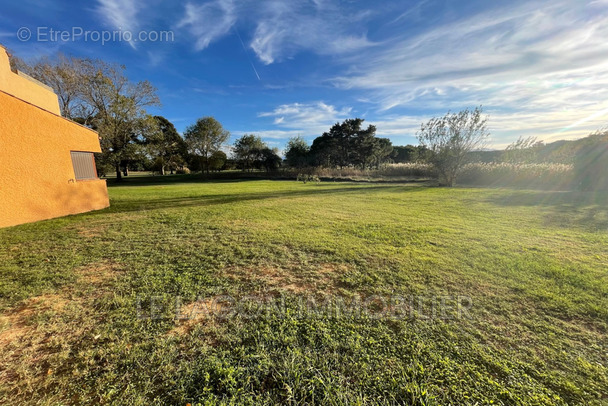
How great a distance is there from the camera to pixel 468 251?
3.98 metres

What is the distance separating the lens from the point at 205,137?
3275 centimetres

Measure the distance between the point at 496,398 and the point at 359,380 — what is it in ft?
2.93

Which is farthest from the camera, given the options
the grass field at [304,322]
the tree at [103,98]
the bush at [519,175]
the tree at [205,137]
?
the tree at [205,137]

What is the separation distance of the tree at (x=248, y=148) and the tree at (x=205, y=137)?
7.84 feet

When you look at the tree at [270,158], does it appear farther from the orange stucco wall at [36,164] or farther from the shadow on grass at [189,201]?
the orange stucco wall at [36,164]

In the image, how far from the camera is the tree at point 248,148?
35.6 metres

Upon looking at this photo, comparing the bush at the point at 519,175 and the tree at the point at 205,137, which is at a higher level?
the tree at the point at 205,137

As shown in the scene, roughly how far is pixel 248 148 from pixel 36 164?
30.4 metres

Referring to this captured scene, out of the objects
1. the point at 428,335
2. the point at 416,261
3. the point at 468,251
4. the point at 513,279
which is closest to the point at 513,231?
the point at 468,251

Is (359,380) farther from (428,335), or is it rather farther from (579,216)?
(579,216)

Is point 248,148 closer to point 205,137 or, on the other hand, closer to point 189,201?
point 205,137

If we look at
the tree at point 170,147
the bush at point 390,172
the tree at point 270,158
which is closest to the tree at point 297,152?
the tree at point 270,158

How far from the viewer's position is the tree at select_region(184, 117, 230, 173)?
32.4m

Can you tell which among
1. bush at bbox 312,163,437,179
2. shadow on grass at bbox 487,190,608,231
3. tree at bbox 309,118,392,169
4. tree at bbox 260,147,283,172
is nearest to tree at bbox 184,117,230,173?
tree at bbox 260,147,283,172
